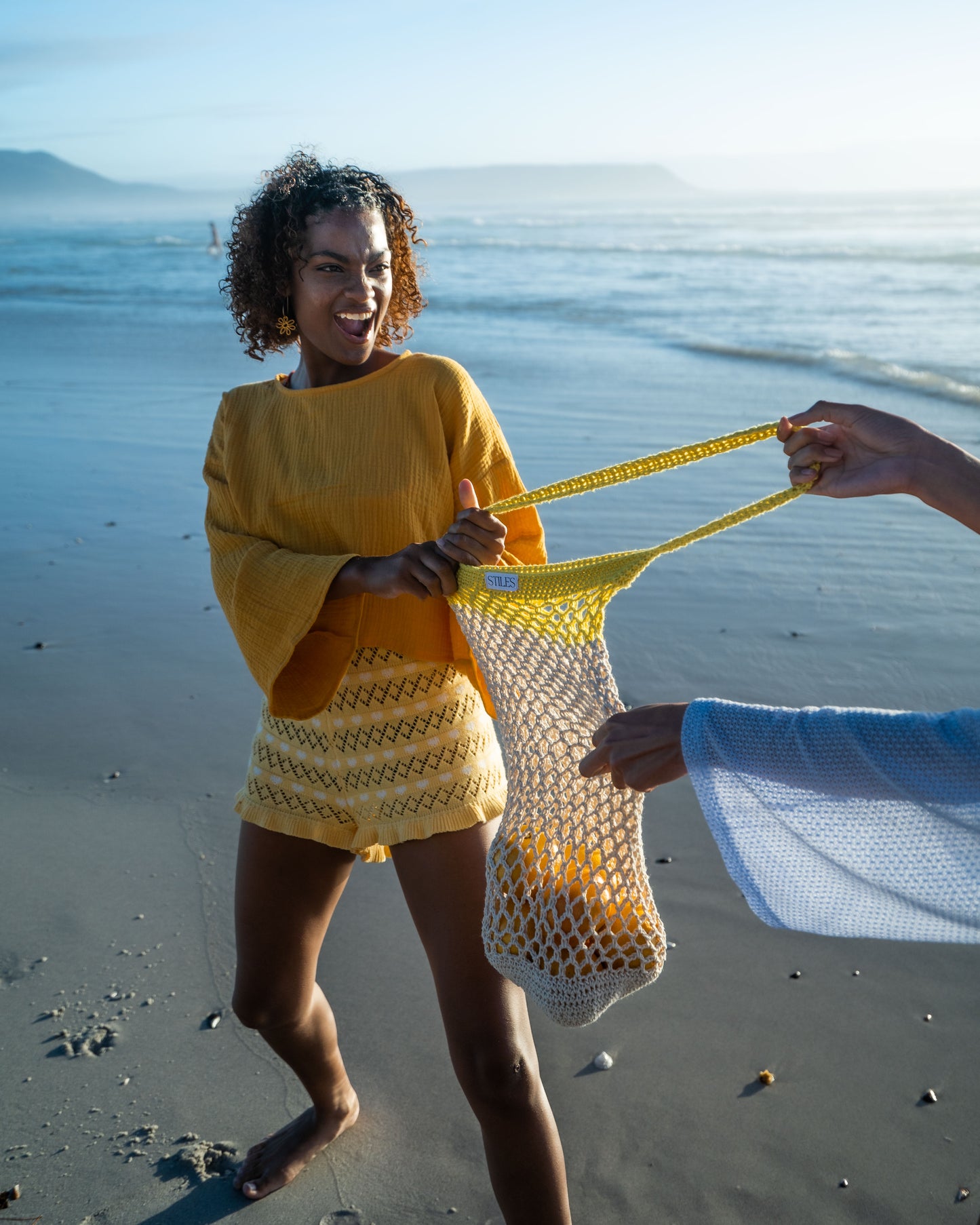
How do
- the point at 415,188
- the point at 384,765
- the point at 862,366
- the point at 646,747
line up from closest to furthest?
the point at 646,747, the point at 384,765, the point at 862,366, the point at 415,188

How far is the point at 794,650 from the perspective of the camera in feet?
17.0

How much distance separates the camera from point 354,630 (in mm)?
2375

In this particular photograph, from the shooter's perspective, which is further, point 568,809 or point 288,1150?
point 288,1150

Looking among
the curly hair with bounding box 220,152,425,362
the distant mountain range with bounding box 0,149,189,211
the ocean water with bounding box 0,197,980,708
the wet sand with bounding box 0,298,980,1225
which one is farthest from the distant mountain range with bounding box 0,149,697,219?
the curly hair with bounding box 220,152,425,362

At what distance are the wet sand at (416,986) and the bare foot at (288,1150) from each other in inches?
1.7

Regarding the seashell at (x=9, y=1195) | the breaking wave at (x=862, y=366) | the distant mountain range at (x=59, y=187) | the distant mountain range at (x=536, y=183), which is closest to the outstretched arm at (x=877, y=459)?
the seashell at (x=9, y=1195)

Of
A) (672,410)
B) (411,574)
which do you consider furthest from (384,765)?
(672,410)

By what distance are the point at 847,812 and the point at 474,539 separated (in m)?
0.89

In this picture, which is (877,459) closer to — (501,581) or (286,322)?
(501,581)

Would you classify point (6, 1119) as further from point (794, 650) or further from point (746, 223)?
point (746, 223)

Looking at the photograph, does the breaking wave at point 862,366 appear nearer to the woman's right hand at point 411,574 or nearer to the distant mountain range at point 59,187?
the woman's right hand at point 411,574

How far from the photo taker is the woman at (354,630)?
223 cm

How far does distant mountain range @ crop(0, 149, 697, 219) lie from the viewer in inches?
4557

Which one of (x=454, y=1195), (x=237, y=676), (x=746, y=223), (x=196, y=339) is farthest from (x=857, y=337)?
(x=746, y=223)
